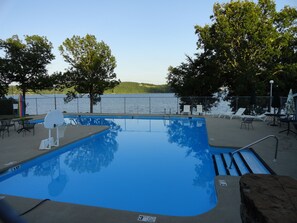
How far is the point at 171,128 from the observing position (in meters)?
12.9

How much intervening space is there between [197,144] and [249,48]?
1299 centimetres

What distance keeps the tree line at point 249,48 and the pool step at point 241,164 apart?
12108mm

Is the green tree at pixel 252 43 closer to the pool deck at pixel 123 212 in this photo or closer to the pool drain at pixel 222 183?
the pool deck at pixel 123 212

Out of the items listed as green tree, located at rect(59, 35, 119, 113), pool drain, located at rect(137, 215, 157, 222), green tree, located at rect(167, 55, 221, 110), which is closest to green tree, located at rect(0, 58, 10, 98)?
green tree, located at rect(59, 35, 119, 113)

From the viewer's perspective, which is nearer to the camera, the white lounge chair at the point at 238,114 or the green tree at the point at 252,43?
the white lounge chair at the point at 238,114

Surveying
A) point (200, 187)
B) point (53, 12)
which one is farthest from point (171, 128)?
point (53, 12)

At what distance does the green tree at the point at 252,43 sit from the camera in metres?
17.7

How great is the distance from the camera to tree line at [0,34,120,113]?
16.9m

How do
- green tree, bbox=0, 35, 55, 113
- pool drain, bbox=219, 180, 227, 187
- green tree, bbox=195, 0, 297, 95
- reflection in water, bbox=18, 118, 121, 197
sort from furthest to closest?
1. green tree, bbox=195, 0, 297, 95
2. green tree, bbox=0, 35, 55, 113
3. reflection in water, bbox=18, 118, 121, 197
4. pool drain, bbox=219, 180, 227, 187

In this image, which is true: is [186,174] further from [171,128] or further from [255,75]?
[255,75]

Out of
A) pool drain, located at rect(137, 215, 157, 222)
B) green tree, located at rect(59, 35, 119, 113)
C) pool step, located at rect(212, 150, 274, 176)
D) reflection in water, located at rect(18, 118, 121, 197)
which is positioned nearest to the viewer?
pool drain, located at rect(137, 215, 157, 222)

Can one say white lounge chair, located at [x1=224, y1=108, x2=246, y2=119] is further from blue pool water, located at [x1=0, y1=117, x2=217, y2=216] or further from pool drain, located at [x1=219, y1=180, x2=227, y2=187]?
pool drain, located at [x1=219, y1=180, x2=227, y2=187]

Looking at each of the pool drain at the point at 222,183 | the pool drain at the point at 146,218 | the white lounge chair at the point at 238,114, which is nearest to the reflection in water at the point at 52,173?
the pool drain at the point at 146,218

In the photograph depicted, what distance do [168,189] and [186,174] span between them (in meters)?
1.11
